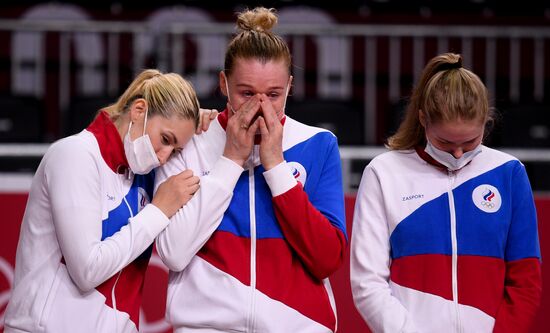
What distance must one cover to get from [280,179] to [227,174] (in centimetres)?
16

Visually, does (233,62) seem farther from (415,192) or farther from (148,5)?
(148,5)

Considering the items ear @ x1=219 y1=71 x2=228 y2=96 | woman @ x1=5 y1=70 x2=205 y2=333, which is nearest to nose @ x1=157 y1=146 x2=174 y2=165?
woman @ x1=5 y1=70 x2=205 y2=333

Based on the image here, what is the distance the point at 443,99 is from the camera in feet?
9.16

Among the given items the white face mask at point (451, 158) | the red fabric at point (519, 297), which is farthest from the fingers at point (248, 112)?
the red fabric at point (519, 297)

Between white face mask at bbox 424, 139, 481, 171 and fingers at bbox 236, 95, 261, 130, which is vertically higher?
fingers at bbox 236, 95, 261, 130

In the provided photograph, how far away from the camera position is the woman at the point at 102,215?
2689 millimetres

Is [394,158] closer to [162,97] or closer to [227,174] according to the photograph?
[227,174]

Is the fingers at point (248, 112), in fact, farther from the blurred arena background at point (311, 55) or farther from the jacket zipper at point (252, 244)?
the blurred arena background at point (311, 55)

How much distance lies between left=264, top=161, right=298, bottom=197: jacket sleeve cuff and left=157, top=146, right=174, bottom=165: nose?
0.33 m

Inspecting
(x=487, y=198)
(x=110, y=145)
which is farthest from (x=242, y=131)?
(x=487, y=198)

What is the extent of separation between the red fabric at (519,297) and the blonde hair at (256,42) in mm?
944

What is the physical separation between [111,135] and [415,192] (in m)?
0.97

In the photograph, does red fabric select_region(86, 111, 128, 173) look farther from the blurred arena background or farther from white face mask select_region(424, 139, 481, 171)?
the blurred arena background

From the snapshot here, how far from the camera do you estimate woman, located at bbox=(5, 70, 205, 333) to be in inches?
106
